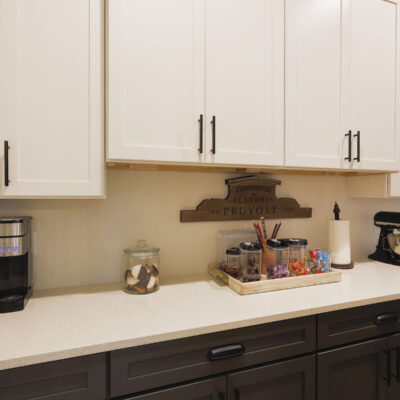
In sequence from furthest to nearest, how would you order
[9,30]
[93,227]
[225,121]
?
[93,227], [225,121], [9,30]

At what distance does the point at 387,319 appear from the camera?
129 cm

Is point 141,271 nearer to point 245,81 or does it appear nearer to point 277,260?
point 277,260

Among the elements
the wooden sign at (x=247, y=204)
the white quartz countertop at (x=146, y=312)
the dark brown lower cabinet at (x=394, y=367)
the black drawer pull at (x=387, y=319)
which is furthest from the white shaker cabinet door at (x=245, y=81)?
the dark brown lower cabinet at (x=394, y=367)

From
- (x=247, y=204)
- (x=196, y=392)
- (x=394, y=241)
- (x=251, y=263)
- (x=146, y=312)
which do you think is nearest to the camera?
(x=196, y=392)

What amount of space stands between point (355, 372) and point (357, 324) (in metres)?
0.21

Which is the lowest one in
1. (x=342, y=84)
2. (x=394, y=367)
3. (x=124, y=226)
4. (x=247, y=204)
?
(x=394, y=367)

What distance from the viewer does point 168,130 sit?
1192 millimetres

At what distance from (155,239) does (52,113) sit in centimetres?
77

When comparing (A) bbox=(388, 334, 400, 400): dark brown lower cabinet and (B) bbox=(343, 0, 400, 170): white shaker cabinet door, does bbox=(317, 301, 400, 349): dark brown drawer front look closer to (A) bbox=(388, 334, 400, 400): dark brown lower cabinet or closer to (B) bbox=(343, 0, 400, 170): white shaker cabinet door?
(A) bbox=(388, 334, 400, 400): dark brown lower cabinet

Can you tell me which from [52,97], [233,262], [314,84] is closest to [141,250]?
[233,262]

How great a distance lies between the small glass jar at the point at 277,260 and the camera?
1.41m

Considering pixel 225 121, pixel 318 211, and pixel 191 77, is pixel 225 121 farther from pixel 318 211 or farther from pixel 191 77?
pixel 318 211

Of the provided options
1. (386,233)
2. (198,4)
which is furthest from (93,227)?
(386,233)

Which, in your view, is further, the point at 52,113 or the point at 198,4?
the point at 198,4
